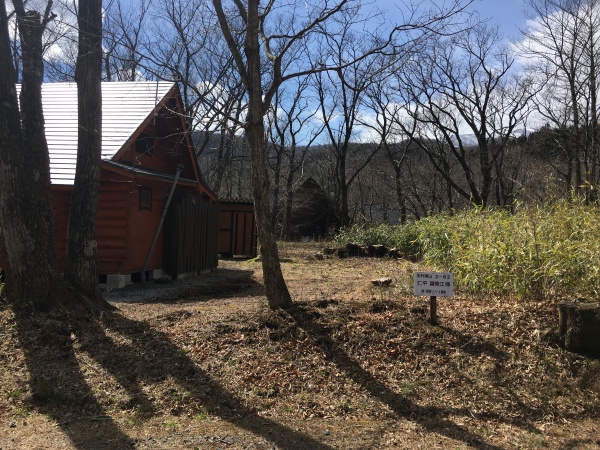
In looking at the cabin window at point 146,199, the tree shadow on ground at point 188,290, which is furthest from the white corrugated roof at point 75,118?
the tree shadow on ground at point 188,290

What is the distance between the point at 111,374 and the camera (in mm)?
5262

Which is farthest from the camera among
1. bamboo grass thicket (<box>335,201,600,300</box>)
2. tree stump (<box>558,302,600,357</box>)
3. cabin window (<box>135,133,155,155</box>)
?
cabin window (<box>135,133,155,155</box>)

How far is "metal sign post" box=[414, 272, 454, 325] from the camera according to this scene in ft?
19.1

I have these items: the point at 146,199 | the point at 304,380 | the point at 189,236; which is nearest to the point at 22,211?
the point at 304,380

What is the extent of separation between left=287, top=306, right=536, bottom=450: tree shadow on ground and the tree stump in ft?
4.56

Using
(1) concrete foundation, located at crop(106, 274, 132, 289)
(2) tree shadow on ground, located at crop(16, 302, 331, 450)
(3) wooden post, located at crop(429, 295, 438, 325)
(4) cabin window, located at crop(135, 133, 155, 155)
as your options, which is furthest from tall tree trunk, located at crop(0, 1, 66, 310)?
(4) cabin window, located at crop(135, 133, 155, 155)

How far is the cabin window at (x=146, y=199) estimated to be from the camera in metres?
12.6

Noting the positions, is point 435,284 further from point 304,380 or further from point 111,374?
point 111,374

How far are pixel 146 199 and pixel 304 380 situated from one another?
900 centimetres

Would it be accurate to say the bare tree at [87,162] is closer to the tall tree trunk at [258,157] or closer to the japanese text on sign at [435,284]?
the tall tree trunk at [258,157]

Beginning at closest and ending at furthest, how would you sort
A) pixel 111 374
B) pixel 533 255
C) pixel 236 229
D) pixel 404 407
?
pixel 404 407, pixel 111 374, pixel 533 255, pixel 236 229

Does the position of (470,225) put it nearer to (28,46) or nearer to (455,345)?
(455,345)

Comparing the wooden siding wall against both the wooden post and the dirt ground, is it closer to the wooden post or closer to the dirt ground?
the dirt ground

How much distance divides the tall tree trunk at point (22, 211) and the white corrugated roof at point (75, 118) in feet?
11.8
